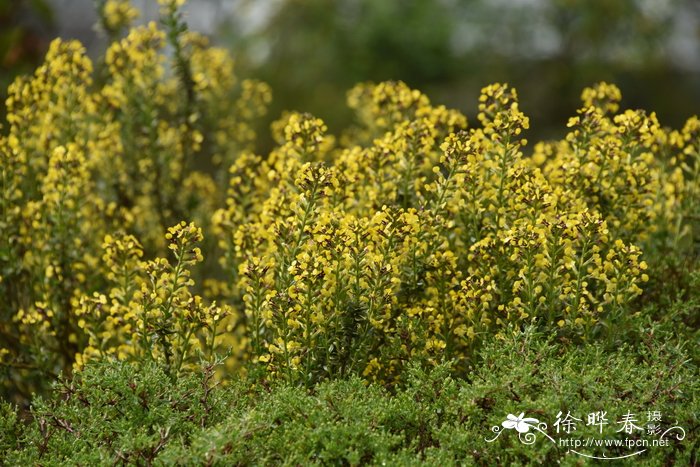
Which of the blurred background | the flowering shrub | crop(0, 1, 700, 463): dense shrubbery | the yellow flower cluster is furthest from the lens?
the blurred background

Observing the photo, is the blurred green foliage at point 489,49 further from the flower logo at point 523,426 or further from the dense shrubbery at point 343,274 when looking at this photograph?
the flower logo at point 523,426

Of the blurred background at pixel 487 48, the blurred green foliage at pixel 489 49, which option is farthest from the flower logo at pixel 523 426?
the blurred green foliage at pixel 489 49

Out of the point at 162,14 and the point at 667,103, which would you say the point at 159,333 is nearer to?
the point at 162,14

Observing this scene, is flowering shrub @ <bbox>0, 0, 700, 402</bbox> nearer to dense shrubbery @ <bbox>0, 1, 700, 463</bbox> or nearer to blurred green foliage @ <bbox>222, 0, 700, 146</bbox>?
dense shrubbery @ <bbox>0, 1, 700, 463</bbox>

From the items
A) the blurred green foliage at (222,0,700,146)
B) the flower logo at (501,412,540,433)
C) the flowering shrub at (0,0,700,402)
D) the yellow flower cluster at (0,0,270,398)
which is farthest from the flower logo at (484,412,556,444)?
the blurred green foliage at (222,0,700,146)

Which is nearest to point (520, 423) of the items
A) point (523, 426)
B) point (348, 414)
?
point (523, 426)

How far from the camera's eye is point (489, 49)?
11773 mm

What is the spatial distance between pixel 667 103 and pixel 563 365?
9.01m

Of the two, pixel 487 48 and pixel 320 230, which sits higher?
pixel 487 48

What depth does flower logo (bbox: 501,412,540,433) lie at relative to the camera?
2645 millimetres

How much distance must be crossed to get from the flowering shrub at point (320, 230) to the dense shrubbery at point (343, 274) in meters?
0.01

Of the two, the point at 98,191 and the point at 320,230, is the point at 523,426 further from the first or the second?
the point at 98,191

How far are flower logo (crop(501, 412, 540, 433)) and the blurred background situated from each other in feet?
26.4

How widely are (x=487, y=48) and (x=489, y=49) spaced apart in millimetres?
33
